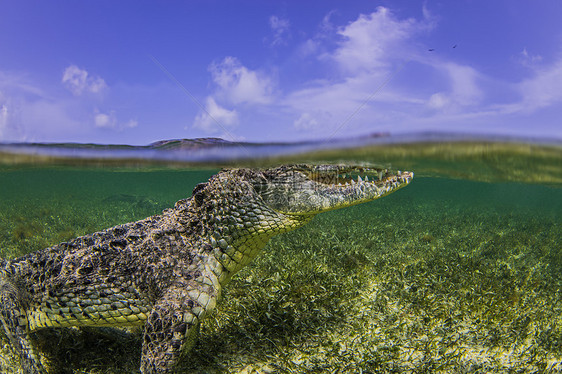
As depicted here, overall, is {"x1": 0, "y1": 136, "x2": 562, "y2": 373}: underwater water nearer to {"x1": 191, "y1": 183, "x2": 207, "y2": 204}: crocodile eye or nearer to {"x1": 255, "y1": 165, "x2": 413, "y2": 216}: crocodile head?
{"x1": 255, "y1": 165, "x2": 413, "y2": 216}: crocodile head

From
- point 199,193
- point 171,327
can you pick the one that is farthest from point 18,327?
point 199,193

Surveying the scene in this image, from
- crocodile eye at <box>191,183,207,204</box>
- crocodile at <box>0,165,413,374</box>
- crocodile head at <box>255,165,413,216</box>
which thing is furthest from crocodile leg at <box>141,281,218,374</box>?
crocodile head at <box>255,165,413,216</box>

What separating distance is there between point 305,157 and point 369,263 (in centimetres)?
258

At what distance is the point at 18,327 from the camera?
3307 mm

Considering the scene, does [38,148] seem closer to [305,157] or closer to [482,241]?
[305,157]

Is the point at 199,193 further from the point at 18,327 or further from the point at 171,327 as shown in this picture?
the point at 18,327

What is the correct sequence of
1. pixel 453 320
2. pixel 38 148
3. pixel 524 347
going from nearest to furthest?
pixel 524 347, pixel 453 320, pixel 38 148

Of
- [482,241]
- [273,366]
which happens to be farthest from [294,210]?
[482,241]

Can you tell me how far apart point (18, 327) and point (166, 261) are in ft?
5.95

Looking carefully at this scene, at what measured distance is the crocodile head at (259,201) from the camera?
3221 millimetres

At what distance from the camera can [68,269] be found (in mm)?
3254

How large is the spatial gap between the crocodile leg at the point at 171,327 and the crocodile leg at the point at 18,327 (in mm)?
1557

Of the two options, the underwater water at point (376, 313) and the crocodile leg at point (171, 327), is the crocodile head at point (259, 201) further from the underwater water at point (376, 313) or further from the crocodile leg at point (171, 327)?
the underwater water at point (376, 313)

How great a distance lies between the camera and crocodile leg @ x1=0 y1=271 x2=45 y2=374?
329 cm
